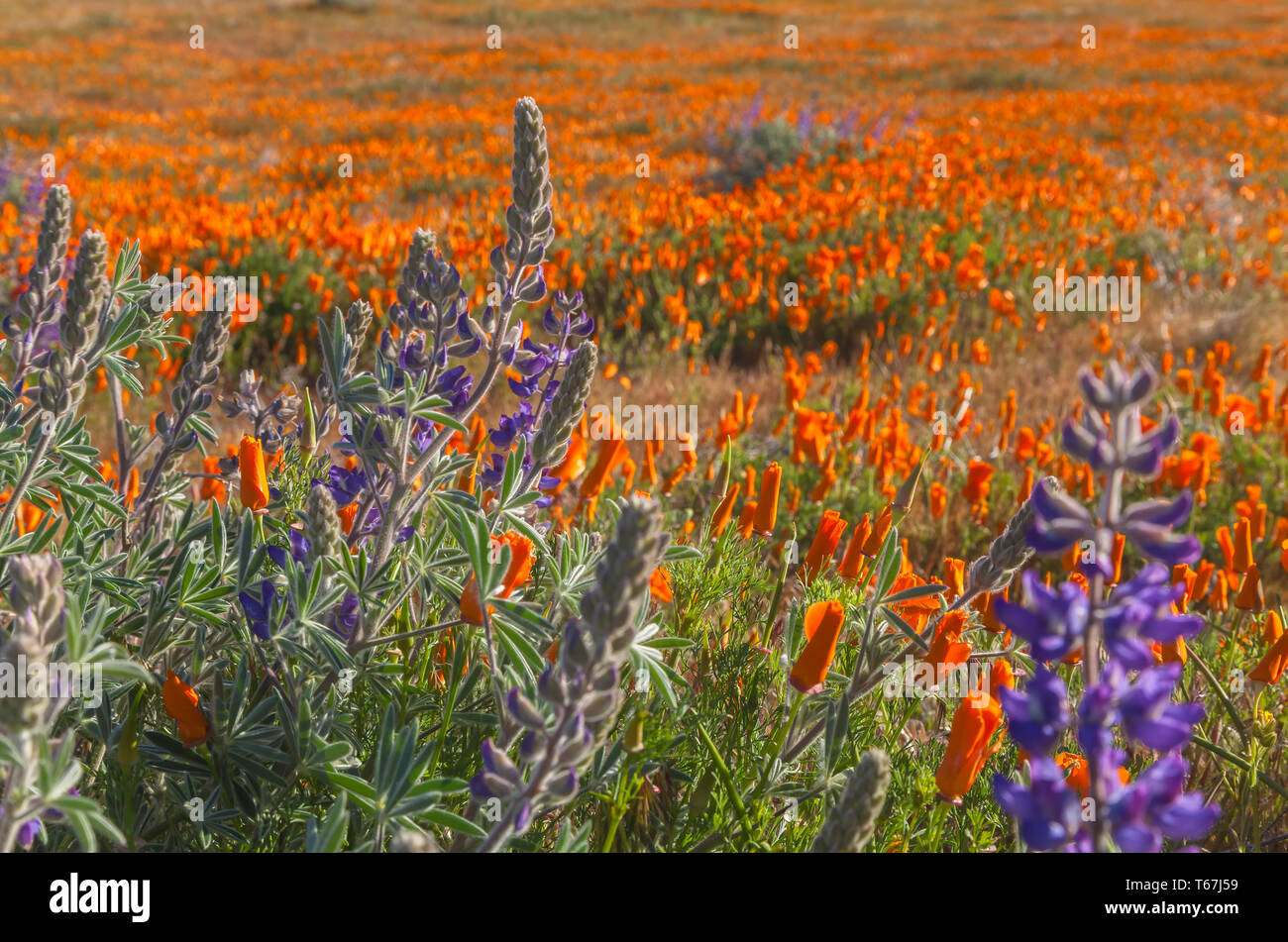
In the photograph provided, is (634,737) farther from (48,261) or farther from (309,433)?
(48,261)

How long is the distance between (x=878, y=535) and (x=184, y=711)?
136 cm

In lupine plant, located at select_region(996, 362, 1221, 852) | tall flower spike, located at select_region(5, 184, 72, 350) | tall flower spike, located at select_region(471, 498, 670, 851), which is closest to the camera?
lupine plant, located at select_region(996, 362, 1221, 852)

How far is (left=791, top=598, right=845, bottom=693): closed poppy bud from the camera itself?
151 centimetres

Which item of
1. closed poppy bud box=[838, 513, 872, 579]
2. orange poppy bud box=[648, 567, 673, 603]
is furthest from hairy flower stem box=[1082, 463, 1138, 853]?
closed poppy bud box=[838, 513, 872, 579]

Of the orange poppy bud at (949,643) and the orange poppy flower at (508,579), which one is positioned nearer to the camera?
the orange poppy flower at (508,579)

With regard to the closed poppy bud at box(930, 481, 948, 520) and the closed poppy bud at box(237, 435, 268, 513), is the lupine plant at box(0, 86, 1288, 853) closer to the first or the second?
the closed poppy bud at box(237, 435, 268, 513)

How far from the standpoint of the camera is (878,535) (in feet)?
6.93

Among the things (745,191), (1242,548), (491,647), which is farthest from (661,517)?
(745,191)

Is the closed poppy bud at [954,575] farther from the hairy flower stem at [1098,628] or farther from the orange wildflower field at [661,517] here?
the hairy flower stem at [1098,628]

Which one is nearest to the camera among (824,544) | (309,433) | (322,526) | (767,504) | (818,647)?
(322,526)

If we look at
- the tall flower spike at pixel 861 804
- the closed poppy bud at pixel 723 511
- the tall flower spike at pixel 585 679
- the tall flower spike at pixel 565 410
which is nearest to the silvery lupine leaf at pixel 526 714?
the tall flower spike at pixel 585 679

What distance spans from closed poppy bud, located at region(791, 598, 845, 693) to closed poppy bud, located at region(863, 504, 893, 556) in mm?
479

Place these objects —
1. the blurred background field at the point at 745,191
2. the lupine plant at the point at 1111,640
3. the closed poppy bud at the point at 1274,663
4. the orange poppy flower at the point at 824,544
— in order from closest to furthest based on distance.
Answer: the lupine plant at the point at 1111,640 < the closed poppy bud at the point at 1274,663 < the orange poppy flower at the point at 824,544 < the blurred background field at the point at 745,191

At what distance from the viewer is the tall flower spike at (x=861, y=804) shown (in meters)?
1.13
